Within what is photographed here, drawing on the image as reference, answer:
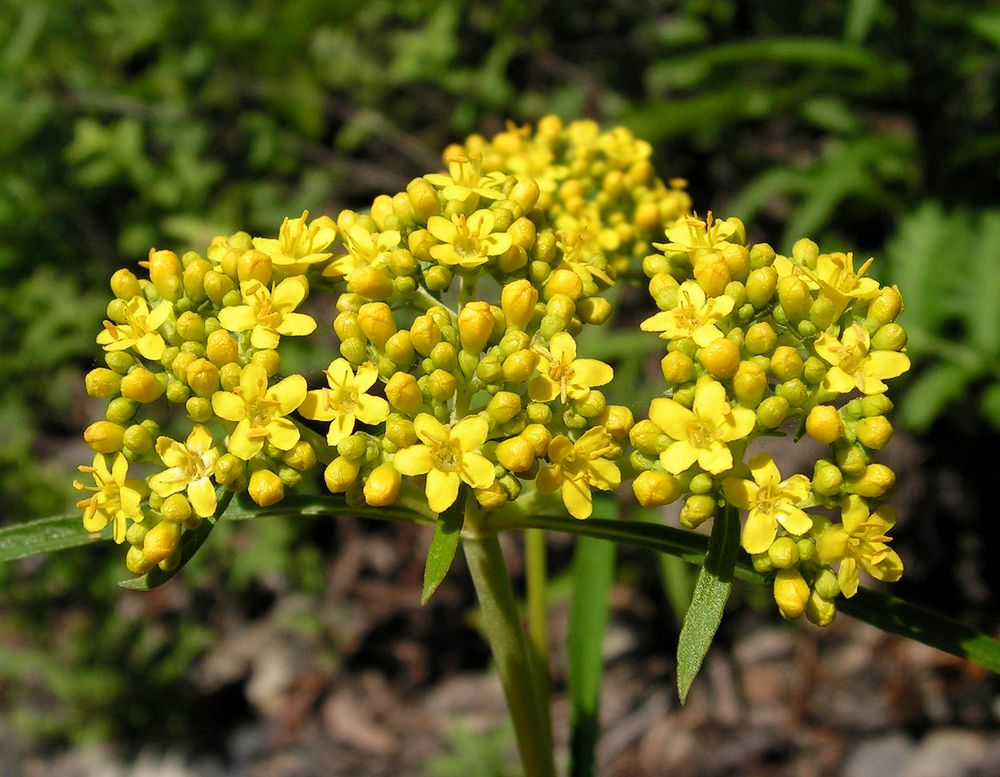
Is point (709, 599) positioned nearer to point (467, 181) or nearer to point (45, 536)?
point (467, 181)

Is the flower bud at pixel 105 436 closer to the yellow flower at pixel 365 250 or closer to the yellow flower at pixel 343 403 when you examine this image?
the yellow flower at pixel 343 403

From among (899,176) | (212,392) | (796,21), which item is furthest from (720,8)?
(212,392)

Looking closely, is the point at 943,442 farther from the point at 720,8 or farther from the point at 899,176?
the point at 720,8

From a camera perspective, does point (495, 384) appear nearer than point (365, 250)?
Yes

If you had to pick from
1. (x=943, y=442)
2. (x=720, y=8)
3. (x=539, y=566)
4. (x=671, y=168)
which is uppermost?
(x=720, y=8)

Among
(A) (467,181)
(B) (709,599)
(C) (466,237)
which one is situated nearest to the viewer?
(B) (709,599)

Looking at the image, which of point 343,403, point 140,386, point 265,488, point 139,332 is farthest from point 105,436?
point 343,403

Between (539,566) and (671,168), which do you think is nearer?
(539,566)
